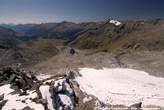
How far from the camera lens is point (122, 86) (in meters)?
32.0

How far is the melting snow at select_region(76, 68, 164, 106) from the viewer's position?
93.9 feet

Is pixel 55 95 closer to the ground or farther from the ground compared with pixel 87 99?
closer to the ground

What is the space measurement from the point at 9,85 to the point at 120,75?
15.1 metres

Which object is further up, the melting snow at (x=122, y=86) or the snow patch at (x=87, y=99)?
the melting snow at (x=122, y=86)

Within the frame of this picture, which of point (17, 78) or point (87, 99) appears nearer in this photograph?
point (87, 99)

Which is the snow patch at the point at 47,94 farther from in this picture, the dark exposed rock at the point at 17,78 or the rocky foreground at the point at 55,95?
the dark exposed rock at the point at 17,78

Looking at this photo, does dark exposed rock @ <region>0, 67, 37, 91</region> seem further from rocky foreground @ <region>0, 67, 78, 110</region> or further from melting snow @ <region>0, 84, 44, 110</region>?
melting snow @ <region>0, 84, 44, 110</region>

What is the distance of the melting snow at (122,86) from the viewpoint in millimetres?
28625

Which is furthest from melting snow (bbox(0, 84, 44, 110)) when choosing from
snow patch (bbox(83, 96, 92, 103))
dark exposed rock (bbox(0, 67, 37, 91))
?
snow patch (bbox(83, 96, 92, 103))

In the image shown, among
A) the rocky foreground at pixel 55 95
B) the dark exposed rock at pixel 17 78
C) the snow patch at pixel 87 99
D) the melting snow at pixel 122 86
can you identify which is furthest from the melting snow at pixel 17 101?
the melting snow at pixel 122 86

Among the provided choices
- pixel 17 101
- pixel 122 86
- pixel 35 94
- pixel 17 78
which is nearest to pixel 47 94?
pixel 35 94

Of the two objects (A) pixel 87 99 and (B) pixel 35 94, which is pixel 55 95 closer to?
(B) pixel 35 94

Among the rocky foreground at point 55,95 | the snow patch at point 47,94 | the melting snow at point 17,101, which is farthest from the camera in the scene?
the melting snow at point 17,101

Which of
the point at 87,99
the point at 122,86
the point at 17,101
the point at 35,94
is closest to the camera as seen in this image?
the point at 87,99
